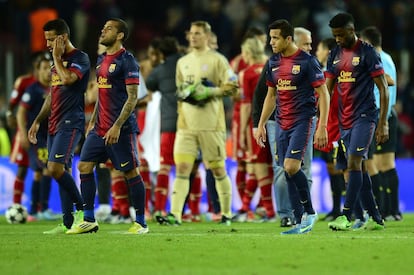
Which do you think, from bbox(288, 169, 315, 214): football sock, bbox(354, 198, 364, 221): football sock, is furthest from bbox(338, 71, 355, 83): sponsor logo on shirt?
bbox(354, 198, 364, 221): football sock

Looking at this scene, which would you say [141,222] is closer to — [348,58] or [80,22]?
[348,58]

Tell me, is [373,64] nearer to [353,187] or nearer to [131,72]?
[353,187]

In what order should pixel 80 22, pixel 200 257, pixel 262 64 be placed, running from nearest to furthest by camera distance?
pixel 200 257 → pixel 262 64 → pixel 80 22

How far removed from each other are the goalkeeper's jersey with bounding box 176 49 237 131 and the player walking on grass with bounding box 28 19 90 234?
87.7 inches

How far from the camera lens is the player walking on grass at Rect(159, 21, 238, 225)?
13438 mm

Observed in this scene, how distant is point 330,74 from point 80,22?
12.6 metres

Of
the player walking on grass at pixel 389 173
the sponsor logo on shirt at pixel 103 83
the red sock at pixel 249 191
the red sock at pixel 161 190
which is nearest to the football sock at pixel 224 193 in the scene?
the red sock at pixel 161 190

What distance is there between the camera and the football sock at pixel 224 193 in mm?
13717

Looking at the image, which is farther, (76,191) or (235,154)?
(235,154)

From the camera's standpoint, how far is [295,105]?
11.1m

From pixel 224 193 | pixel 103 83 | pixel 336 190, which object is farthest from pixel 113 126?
pixel 336 190

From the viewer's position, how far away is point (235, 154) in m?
15.3

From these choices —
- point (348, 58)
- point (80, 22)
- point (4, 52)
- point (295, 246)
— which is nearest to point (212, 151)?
point (348, 58)

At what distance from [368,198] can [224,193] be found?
259cm
